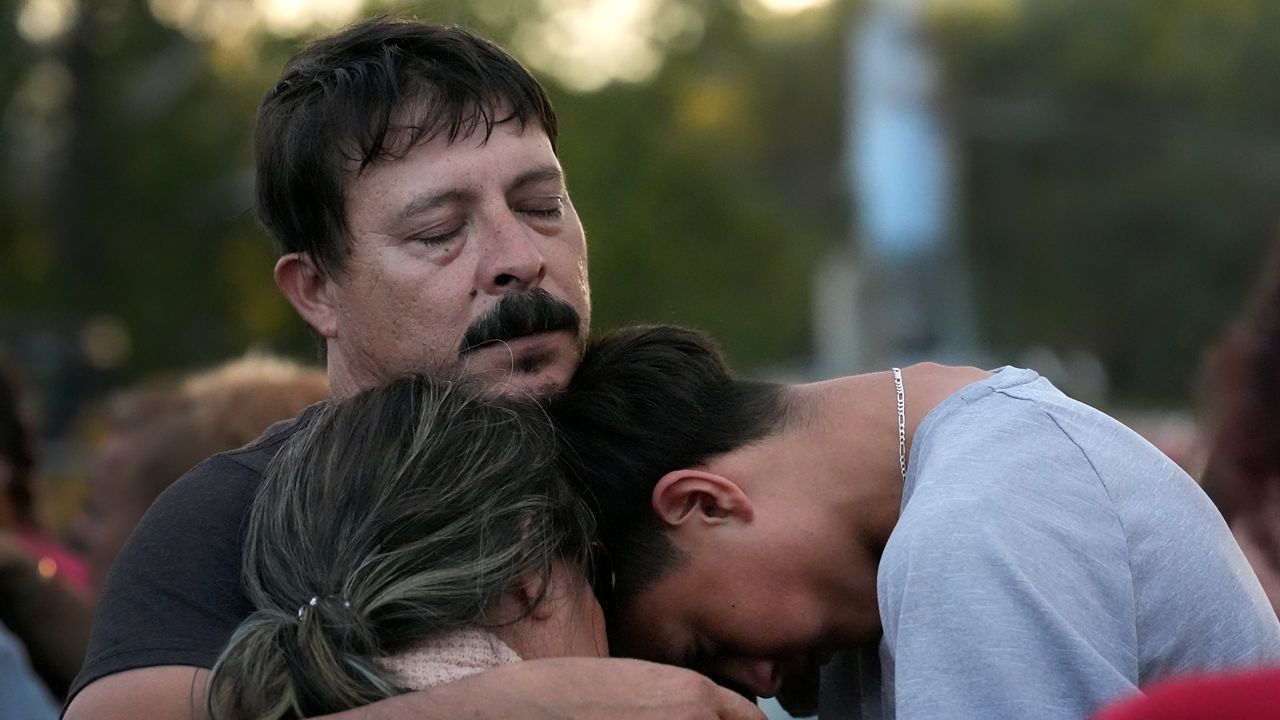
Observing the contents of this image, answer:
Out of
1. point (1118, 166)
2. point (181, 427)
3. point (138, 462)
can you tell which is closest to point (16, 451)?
point (138, 462)

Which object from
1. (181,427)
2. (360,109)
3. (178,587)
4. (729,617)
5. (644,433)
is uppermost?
(360,109)

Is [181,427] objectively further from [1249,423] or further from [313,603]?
[1249,423]

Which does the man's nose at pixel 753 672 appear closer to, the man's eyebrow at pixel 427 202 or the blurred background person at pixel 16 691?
the man's eyebrow at pixel 427 202

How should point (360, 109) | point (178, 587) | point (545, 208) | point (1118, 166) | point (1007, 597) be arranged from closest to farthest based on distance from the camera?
1. point (1007, 597)
2. point (178, 587)
3. point (360, 109)
4. point (545, 208)
5. point (1118, 166)

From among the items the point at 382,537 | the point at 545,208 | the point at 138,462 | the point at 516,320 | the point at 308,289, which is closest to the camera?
the point at 382,537

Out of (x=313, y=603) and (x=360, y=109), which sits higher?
(x=360, y=109)

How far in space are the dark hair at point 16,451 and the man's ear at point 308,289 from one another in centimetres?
273

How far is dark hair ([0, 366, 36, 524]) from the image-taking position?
18.8 feet

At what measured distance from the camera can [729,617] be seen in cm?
276

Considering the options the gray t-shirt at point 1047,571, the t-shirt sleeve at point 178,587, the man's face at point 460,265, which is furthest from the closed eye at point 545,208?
the gray t-shirt at point 1047,571

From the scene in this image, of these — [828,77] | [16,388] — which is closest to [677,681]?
[16,388]

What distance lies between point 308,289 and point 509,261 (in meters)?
0.50

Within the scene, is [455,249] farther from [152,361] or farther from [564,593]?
[152,361]

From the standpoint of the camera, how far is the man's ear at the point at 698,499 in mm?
2748
